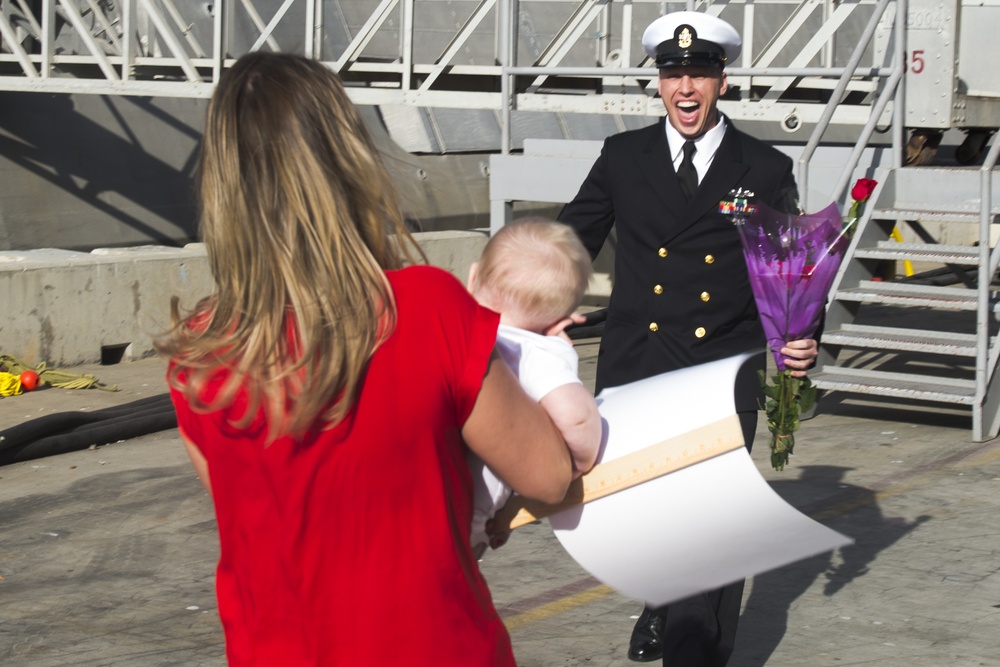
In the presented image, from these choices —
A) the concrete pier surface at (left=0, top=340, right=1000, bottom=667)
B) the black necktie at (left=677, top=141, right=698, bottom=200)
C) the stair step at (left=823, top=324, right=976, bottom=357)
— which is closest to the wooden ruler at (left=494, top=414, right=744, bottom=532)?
the black necktie at (left=677, top=141, right=698, bottom=200)

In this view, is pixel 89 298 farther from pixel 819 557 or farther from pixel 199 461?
pixel 199 461

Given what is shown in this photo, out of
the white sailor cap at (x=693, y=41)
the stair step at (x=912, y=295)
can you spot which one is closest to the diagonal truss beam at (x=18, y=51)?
the stair step at (x=912, y=295)

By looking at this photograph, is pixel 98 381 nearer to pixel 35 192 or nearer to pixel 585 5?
pixel 35 192

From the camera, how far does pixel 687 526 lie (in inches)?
80.2

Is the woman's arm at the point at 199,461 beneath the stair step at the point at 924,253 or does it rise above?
above

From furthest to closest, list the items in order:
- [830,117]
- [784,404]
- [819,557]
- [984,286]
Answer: [830,117] → [984,286] → [819,557] → [784,404]

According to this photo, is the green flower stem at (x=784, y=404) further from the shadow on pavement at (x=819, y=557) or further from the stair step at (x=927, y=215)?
the stair step at (x=927, y=215)

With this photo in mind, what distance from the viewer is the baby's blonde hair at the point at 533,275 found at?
2248 mm

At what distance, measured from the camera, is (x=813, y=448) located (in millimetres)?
7660

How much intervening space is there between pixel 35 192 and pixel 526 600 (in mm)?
9147

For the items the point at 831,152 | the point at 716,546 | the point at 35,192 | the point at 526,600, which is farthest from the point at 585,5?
the point at 716,546

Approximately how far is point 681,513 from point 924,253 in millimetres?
6845

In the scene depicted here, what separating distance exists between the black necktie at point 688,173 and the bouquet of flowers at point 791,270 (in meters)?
0.32

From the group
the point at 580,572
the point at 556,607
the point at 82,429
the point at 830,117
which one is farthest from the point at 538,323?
the point at 830,117
